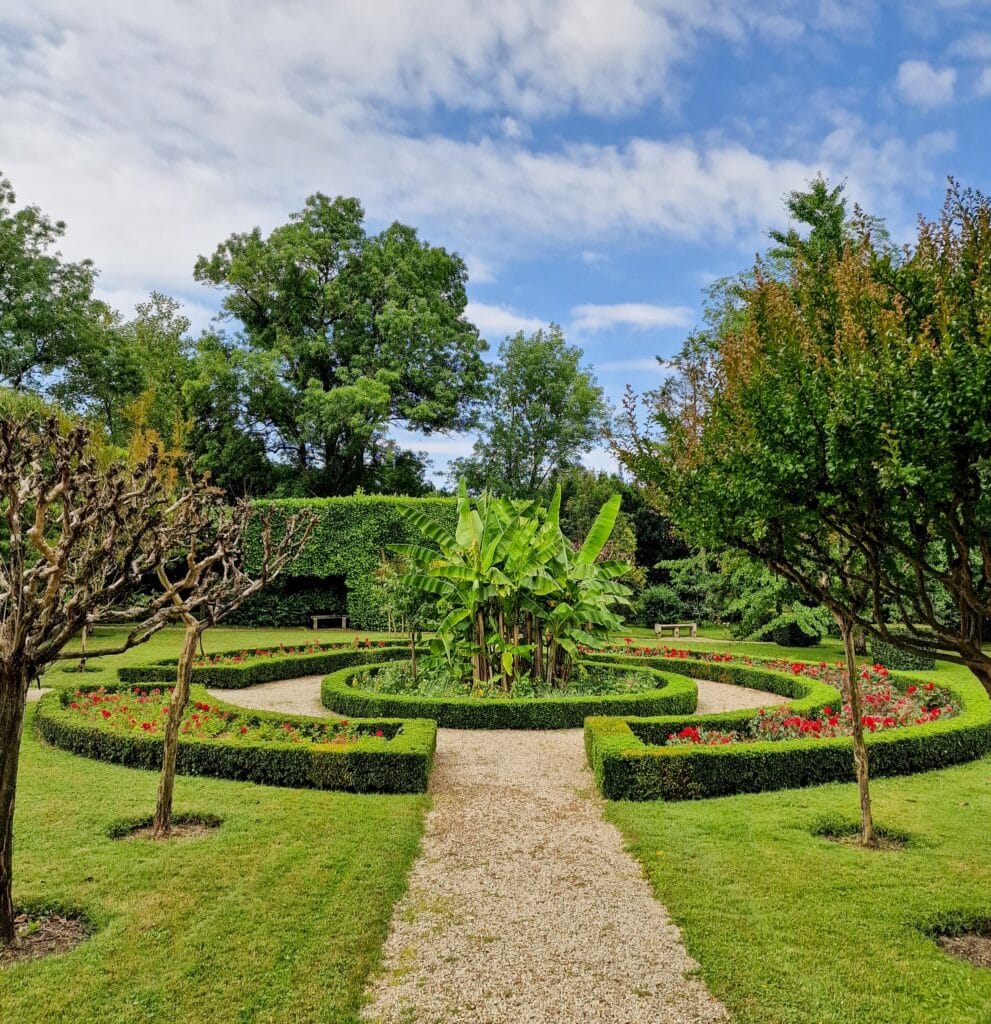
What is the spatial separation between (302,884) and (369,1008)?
65.6 inches

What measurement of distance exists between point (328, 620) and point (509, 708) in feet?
56.4

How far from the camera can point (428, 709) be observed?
1138cm

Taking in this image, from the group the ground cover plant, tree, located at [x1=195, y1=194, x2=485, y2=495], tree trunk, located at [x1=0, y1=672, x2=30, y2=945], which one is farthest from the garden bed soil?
tree, located at [x1=195, y1=194, x2=485, y2=495]

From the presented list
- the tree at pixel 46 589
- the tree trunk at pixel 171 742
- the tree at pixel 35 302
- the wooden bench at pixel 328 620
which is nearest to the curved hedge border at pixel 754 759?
the tree trunk at pixel 171 742

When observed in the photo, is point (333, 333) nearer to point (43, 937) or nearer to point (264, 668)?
point (264, 668)

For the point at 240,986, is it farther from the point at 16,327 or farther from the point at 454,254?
the point at 454,254

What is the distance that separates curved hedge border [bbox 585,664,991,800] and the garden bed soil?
5.09 metres

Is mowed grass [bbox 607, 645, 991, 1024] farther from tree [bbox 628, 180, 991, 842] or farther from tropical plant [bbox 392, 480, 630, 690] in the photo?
tropical plant [bbox 392, 480, 630, 690]

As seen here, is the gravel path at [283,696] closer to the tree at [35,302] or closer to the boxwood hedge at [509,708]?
the boxwood hedge at [509,708]

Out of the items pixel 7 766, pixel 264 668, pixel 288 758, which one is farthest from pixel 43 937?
pixel 264 668

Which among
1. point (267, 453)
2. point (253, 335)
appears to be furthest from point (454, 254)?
point (267, 453)

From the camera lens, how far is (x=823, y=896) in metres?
5.28

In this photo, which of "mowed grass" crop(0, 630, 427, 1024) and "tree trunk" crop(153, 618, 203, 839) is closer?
"mowed grass" crop(0, 630, 427, 1024)

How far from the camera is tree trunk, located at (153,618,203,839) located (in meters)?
6.36
